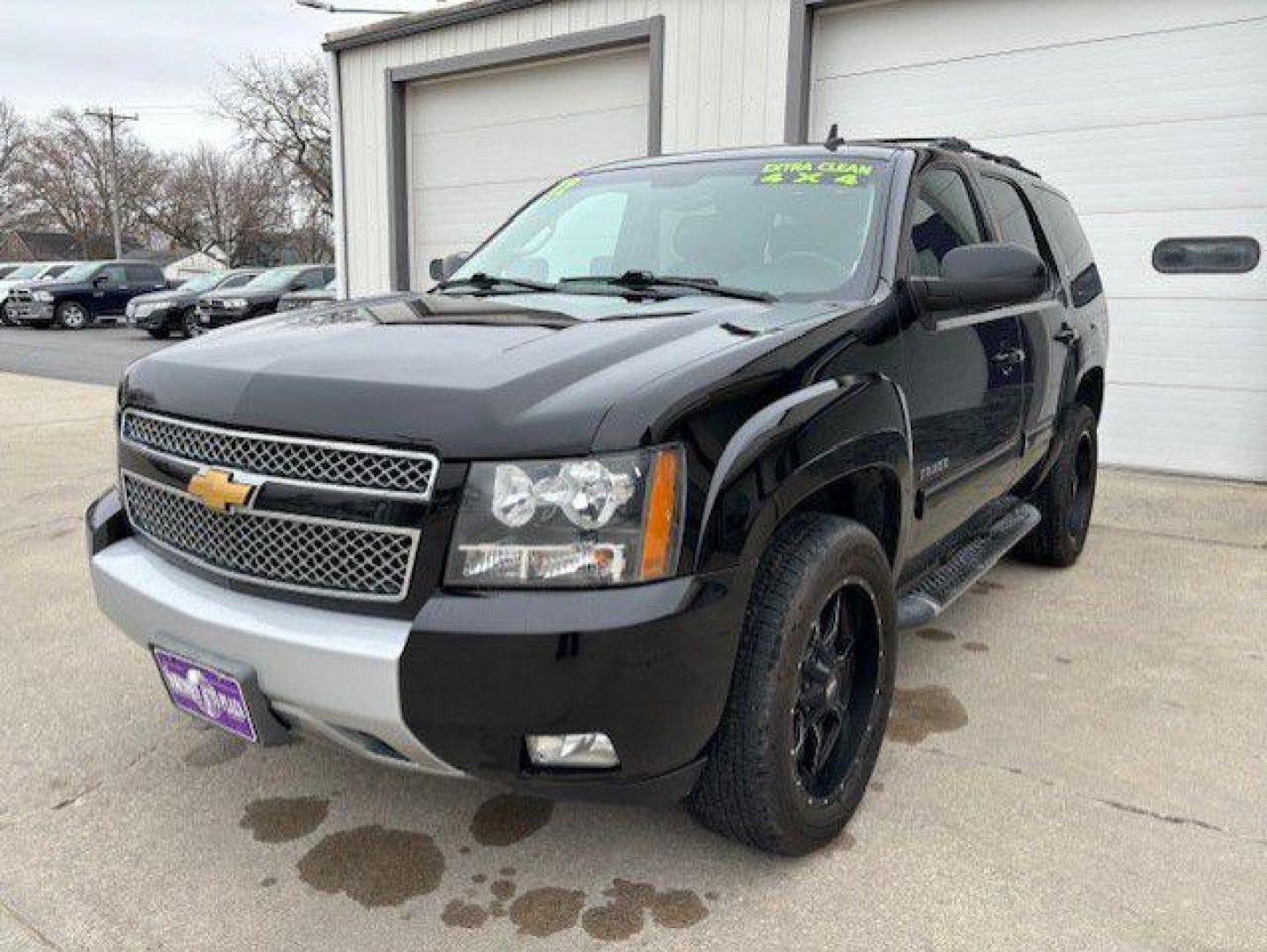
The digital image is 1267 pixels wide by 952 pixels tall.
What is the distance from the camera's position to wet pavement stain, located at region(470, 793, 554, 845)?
2.54m

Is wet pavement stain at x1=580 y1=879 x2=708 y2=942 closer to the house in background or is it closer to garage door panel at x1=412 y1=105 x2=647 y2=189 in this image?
the house in background

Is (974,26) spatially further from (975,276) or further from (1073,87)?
(975,276)

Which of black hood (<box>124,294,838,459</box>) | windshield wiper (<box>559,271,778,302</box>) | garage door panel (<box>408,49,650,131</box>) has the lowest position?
black hood (<box>124,294,838,459</box>)

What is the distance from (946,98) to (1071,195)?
119 cm

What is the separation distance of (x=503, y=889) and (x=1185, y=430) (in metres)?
6.53

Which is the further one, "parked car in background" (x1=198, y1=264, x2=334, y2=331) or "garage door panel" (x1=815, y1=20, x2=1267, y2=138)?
"parked car in background" (x1=198, y1=264, x2=334, y2=331)

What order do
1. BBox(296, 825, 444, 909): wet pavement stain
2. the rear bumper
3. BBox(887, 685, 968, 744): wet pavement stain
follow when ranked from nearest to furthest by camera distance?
the rear bumper < BBox(296, 825, 444, 909): wet pavement stain < BBox(887, 685, 968, 744): wet pavement stain

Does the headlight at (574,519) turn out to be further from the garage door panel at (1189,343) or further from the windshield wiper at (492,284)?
the garage door panel at (1189,343)

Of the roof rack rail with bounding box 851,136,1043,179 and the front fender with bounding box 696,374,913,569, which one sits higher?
the roof rack rail with bounding box 851,136,1043,179

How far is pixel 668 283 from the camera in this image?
9.90ft

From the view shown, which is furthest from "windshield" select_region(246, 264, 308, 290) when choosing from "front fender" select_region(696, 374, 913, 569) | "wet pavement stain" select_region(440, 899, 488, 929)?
"wet pavement stain" select_region(440, 899, 488, 929)

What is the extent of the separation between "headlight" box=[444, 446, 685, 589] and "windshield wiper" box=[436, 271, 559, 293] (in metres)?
1.37

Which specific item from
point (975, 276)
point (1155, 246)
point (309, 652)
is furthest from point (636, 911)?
point (1155, 246)

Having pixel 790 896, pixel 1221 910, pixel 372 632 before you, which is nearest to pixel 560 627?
pixel 372 632
